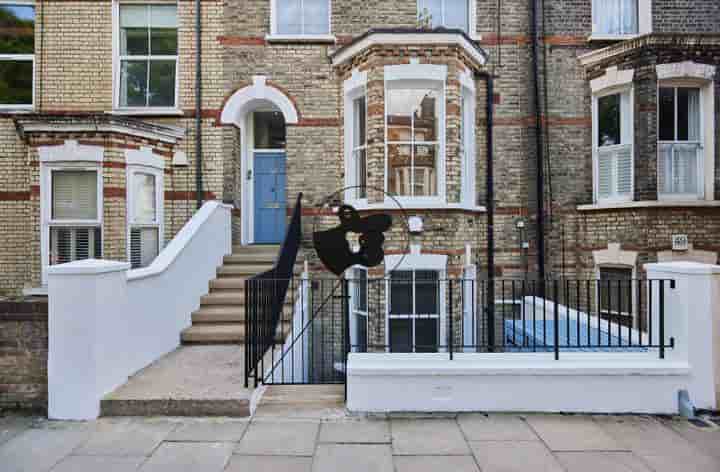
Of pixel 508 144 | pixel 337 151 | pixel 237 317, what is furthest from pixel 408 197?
pixel 237 317

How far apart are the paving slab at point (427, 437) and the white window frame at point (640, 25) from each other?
810 centimetres

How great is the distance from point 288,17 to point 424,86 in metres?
3.35

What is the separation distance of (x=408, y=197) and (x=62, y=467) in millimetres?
5655

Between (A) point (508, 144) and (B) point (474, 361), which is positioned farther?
(A) point (508, 144)

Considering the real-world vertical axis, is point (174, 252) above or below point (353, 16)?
below

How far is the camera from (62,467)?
338 centimetres

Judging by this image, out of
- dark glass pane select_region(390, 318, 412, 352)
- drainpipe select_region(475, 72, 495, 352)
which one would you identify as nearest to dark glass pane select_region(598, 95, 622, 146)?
drainpipe select_region(475, 72, 495, 352)

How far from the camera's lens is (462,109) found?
8.20 metres

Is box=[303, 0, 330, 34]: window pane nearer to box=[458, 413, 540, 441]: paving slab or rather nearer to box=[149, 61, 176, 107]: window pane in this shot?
box=[149, 61, 176, 107]: window pane

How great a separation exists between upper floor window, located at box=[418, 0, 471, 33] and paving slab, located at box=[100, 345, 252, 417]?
7507 millimetres

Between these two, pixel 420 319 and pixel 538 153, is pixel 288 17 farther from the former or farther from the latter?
pixel 420 319

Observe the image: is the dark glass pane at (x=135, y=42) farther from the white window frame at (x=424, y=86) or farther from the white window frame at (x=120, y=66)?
the white window frame at (x=424, y=86)

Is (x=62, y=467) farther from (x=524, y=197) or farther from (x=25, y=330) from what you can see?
(x=524, y=197)

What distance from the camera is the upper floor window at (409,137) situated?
741cm
